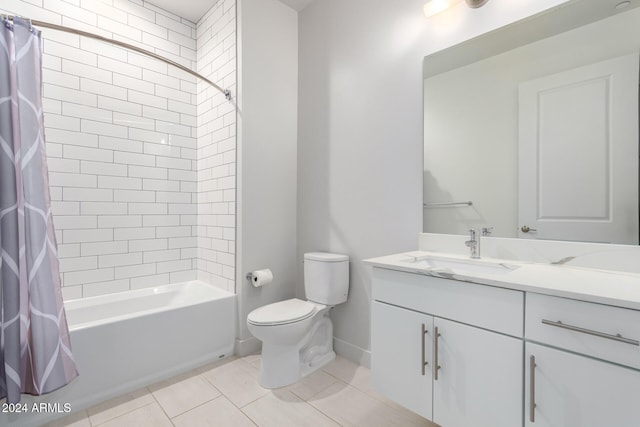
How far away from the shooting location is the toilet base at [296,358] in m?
1.88

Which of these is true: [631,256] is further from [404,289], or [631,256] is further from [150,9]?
[150,9]

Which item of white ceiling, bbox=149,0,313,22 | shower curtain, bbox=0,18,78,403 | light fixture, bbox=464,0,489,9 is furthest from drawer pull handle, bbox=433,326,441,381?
white ceiling, bbox=149,0,313,22

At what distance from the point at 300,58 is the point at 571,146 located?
2075mm

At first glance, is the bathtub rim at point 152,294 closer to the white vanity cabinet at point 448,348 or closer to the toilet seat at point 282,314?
the toilet seat at point 282,314

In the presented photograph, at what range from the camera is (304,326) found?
75.4 inches

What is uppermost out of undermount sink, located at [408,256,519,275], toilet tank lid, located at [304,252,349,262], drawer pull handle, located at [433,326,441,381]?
undermount sink, located at [408,256,519,275]

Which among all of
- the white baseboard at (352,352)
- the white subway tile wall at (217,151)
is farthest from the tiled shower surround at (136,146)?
the white baseboard at (352,352)

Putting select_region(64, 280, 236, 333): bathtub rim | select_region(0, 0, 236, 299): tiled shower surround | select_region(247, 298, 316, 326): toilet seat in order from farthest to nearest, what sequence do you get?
select_region(0, 0, 236, 299): tiled shower surround < select_region(64, 280, 236, 333): bathtub rim < select_region(247, 298, 316, 326): toilet seat

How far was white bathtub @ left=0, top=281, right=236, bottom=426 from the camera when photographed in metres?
1.64

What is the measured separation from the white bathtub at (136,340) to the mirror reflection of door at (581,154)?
6.67 ft

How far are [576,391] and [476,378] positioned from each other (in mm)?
293

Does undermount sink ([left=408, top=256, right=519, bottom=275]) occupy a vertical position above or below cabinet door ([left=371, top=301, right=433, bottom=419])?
above

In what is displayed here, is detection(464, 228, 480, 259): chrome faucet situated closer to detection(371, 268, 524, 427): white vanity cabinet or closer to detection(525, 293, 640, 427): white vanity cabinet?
detection(371, 268, 524, 427): white vanity cabinet

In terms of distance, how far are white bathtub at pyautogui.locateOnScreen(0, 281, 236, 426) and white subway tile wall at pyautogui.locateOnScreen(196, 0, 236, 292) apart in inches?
10.6
